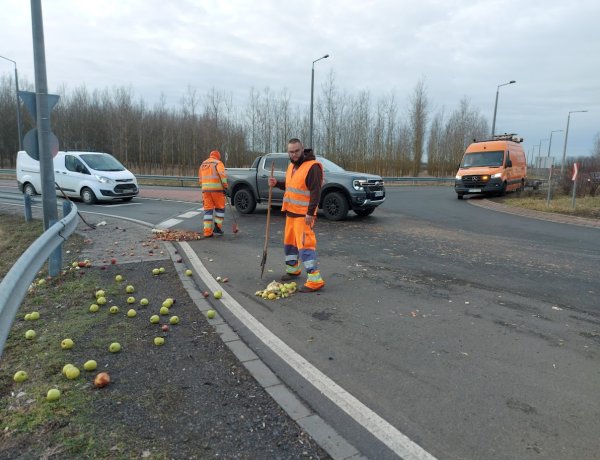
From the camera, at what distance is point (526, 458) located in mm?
2633

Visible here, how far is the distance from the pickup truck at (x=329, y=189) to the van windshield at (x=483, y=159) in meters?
11.3

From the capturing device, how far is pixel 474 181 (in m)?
21.7

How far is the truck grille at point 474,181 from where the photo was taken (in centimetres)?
2144

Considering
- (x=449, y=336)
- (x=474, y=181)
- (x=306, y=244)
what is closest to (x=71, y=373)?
(x=306, y=244)

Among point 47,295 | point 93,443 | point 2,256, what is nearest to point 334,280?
point 47,295

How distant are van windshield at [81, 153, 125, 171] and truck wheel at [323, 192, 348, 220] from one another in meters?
9.74

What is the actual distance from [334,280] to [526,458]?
4150 millimetres

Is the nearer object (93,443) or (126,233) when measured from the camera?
(93,443)

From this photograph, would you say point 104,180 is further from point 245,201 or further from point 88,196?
point 245,201

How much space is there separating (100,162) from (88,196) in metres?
1.53

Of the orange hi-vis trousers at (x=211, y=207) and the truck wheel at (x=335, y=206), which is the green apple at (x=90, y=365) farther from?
the truck wheel at (x=335, y=206)

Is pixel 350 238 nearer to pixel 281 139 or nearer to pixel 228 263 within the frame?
A: pixel 228 263

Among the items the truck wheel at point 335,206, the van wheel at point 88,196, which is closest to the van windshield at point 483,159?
the truck wheel at point 335,206

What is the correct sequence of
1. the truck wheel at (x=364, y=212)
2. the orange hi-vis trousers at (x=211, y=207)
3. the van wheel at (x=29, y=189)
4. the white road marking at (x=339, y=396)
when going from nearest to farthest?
1. the white road marking at (x=339, y=396)
2. the orange hi-vis trousers at (x=211, y=207)
3. the truck wheel at (x=364, y=212)
4. the van wheel at (x=29, y=189)
